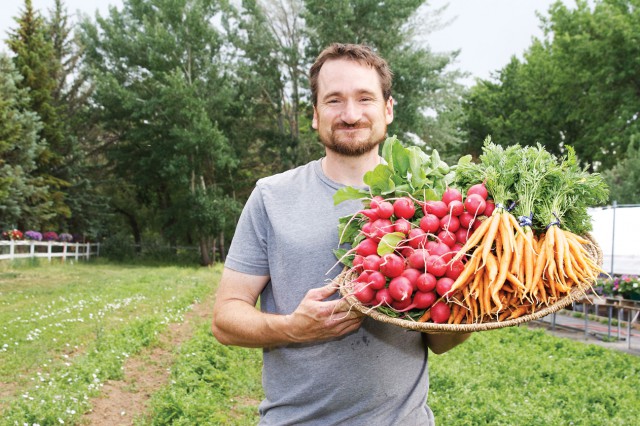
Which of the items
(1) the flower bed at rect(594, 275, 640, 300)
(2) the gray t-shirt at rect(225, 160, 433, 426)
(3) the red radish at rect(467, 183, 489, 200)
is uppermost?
(3) the red radish at rect(467, 183, 489, 200)

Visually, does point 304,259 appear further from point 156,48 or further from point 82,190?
point 82,190

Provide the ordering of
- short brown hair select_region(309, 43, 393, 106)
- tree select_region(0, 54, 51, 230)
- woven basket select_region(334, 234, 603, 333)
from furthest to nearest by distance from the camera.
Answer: tree select_region(0, 54, 51, 230)
short brown hair select_region(309, 43, 393, 106)
woven basket select_region(334, 234, 603, 333)

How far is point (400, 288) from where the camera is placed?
1997mm

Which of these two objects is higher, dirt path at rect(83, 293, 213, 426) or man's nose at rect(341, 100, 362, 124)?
man's nose at rect(341, 100, 362, 124)

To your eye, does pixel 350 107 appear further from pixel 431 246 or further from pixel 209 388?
pixel 209 388

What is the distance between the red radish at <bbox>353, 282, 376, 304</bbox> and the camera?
1.99 metres

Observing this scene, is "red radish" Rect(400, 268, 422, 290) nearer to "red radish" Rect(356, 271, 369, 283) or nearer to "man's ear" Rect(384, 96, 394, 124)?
"red radish" Rect(356, 271, 369, 283)

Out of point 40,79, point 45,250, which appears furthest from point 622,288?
point 40,79

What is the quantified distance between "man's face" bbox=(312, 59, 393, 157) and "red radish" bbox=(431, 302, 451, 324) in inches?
26.9

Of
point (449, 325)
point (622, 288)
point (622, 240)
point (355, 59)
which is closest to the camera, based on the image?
point (449, 325)

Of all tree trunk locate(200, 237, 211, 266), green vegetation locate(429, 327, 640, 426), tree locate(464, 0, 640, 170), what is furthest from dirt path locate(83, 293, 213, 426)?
tree locate(464, 0, 640, 170)

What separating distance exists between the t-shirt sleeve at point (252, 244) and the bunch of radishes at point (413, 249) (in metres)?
0.36

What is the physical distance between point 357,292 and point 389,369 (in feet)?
1.33

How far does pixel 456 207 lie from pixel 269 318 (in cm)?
81
